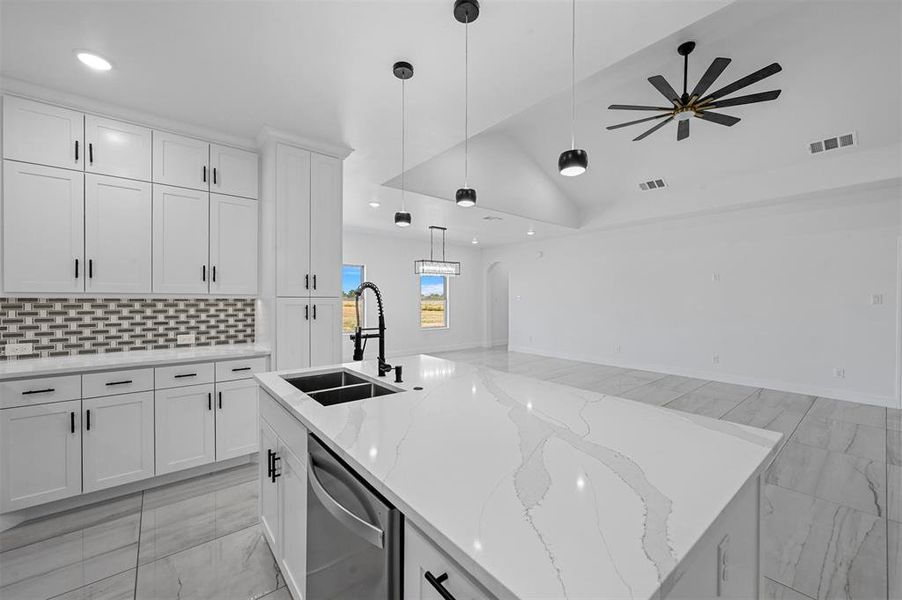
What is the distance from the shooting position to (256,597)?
175 centimetres

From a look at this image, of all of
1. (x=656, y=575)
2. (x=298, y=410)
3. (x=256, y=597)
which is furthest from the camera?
(x=256, y=597)

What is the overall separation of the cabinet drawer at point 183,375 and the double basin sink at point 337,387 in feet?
4.03

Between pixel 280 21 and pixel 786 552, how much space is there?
160 inches

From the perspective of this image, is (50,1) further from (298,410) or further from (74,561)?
(74,561)

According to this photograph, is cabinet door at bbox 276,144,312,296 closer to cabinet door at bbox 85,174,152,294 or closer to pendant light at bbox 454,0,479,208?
cabinet door at bbox 85,174,152,294

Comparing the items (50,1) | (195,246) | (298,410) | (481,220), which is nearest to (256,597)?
(298,410)

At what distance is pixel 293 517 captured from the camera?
5.08ft

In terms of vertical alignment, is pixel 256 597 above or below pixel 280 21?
below

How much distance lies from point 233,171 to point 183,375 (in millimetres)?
1828

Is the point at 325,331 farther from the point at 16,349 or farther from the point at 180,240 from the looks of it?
the point at 16,349

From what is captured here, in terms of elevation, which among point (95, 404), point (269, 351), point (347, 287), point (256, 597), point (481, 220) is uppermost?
point (481, 220)

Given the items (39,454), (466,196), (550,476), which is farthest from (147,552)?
(466,196)

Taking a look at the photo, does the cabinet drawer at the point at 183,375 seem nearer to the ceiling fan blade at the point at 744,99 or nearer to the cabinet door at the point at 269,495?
the cabinet door at the point at 269,495

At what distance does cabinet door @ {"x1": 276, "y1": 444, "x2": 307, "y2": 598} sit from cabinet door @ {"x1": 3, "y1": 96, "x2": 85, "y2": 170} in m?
2.78
